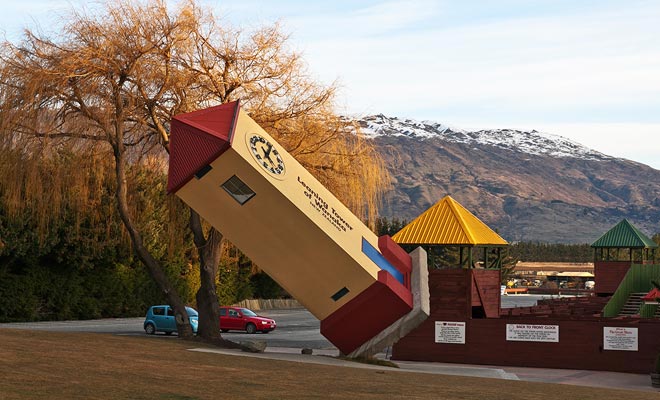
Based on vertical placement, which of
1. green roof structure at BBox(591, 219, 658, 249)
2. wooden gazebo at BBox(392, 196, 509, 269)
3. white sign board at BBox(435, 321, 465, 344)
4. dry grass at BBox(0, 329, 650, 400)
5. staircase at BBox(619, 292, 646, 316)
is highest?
green roof structure at BBox(591, 219, 658, 249)

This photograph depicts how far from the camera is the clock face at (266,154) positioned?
27.0 metres

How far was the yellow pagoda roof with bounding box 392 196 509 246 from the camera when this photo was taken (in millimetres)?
37281

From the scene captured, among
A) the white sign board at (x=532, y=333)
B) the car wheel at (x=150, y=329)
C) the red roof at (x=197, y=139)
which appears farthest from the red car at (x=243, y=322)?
the red roof at (x=197, y=139)

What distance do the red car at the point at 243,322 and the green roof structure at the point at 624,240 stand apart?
20310 mm

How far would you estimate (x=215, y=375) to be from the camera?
22391 millimetres

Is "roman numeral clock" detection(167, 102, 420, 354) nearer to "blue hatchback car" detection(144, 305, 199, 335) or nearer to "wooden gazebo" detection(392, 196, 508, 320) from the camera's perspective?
"wooden gazebo" detection(392, 196, 508, 320)

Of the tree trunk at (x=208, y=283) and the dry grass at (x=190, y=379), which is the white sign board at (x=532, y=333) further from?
the tree trunk at (x=208, y=283)

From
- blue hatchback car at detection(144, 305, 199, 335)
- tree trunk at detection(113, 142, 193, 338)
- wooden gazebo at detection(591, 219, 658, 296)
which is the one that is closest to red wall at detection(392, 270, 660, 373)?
tree trunk at detection(113, 142, 193, 338)

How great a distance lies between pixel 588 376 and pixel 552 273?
15768cm

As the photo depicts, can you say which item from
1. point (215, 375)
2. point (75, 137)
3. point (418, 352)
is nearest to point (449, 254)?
point (418, 352)

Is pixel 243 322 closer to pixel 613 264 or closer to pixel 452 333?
pixel 452 333

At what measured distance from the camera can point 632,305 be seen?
48750 millimetres

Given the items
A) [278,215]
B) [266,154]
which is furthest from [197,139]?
[278,215]

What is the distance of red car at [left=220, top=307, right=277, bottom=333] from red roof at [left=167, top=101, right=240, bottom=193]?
26868 millimetres
